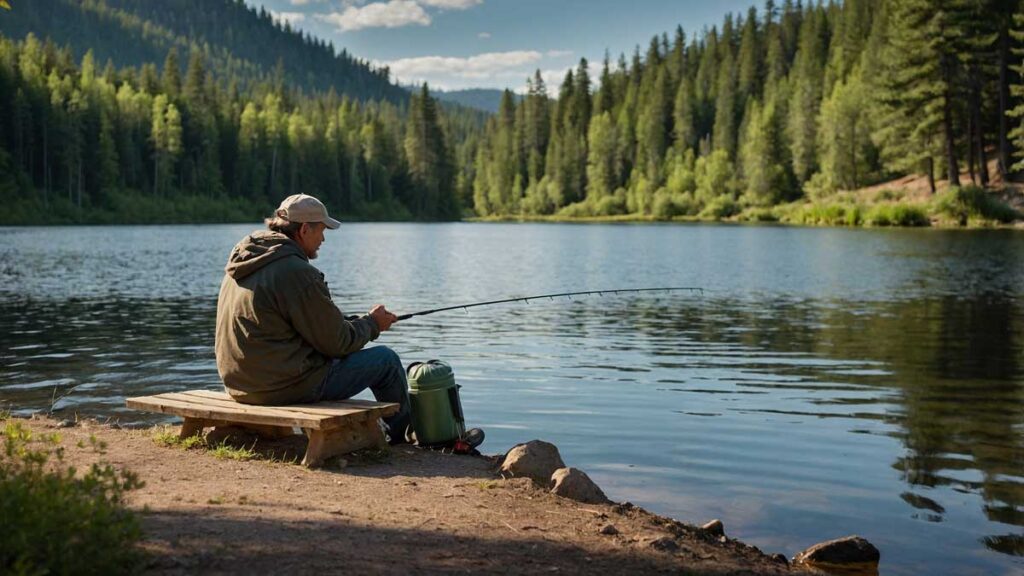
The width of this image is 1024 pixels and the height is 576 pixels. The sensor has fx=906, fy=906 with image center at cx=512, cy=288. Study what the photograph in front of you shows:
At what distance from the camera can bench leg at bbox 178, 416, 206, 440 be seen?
7.46 m

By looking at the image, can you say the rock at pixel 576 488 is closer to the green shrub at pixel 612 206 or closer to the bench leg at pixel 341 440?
the bench leg at pixel 341 440

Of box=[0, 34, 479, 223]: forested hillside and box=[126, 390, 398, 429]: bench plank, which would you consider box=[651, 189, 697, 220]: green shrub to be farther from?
box=[126, 390, 398, 429]: bench plank

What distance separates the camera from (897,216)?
57.8 meters

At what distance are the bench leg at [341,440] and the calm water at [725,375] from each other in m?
2.10

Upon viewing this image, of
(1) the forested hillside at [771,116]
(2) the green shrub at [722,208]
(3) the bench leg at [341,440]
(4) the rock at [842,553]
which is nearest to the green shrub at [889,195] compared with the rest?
(1) the forested hillside at [771,116]

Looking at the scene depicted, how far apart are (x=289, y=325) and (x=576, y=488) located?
241cm

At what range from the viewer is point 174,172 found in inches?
4210

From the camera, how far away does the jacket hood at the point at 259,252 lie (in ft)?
21.7

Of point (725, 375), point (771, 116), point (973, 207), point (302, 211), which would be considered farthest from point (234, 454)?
point (771, 116)

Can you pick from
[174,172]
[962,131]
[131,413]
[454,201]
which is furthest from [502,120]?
[131,413]

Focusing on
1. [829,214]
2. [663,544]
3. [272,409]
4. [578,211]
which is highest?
[578,211]

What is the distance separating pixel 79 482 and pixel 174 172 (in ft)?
361

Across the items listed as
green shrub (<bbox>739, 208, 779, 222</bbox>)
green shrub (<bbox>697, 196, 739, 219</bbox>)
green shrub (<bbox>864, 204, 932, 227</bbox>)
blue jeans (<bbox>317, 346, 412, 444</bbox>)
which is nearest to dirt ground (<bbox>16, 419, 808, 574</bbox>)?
blue jeans (<bbox>317, 346, 412, 444</bbox>)

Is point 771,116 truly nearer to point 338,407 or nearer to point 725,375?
point 725,375
